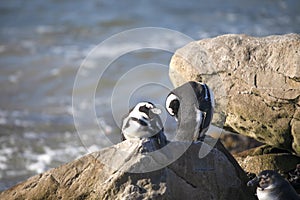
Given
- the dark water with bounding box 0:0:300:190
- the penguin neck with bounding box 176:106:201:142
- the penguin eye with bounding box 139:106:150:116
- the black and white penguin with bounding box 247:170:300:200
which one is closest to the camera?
the black and white penguin with bounding box 247:170:300:200

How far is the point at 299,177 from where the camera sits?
588 centimetres

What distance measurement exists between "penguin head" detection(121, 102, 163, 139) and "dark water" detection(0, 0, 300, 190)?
3.44 m

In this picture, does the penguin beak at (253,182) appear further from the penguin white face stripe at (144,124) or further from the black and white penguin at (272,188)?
the penguin white face stripe at (144,124)

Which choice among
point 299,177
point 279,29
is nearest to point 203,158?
point 299,177

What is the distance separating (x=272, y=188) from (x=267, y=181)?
76 millimetres

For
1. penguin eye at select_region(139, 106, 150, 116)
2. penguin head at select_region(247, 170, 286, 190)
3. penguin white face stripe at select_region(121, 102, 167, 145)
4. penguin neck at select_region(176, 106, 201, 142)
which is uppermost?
penguin eye at select_region(139, 106, 150, 116)

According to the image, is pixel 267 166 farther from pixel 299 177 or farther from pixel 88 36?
pixel 88 36

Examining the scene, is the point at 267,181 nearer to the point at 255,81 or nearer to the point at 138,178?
the point at 138,178

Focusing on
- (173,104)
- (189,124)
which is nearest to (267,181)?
(189,124)

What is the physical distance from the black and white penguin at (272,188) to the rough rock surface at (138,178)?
19 centimetres

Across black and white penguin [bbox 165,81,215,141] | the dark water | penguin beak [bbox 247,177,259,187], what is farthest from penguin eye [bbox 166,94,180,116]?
the dark water

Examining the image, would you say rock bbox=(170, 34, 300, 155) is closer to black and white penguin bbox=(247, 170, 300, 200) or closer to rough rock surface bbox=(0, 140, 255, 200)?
rough rock surface bbox=(0, 140, 255, 200)

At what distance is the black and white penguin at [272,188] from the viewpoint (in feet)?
16.2

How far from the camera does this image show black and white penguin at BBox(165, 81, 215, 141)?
5723mm
